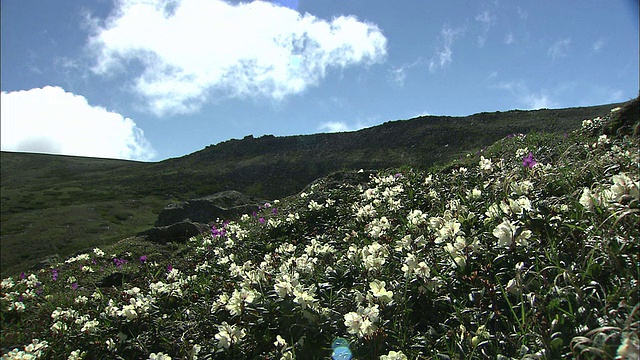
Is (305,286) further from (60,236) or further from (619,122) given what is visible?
(60,236)

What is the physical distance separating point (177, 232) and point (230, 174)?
56691 millimetres

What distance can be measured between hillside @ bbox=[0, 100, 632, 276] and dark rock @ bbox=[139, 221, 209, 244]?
2004 cm

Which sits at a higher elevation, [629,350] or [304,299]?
[629,350]

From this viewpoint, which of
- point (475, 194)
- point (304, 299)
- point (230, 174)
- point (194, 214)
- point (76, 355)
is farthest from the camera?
point (230, 174)

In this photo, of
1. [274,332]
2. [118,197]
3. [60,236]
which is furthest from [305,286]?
[118,197]

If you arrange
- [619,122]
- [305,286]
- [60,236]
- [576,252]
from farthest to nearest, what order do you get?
1. [60,236]
2. [619,122]
3. [305,286]
4. [576,252]

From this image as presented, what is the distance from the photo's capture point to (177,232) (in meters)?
15.4

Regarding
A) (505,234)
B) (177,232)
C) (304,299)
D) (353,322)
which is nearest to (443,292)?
(505,234)

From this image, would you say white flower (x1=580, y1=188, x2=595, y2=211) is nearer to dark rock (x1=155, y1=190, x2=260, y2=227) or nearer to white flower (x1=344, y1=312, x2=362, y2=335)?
white flower (x1=344, y1=312, x2=362, y2=335)

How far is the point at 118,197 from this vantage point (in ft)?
215

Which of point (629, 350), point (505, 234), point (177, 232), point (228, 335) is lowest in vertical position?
point (228, 335)

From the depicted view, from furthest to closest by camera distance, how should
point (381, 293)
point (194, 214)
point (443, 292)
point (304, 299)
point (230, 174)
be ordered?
point (230, 174)
point (194, 214)
point (304, 299)
point (443, 292)
point (381, 293)

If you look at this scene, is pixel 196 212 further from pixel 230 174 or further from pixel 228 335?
pixel 230 174

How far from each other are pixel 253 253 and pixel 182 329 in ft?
10.8
